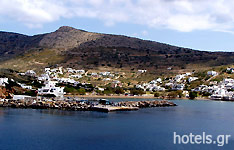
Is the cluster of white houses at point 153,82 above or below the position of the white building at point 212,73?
below

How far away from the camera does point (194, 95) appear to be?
10781cm

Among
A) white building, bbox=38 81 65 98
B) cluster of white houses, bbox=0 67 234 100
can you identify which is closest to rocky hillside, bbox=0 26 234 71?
cluster of white houses, bbox=0 67 234 100

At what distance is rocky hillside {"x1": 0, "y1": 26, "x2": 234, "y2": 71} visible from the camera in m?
153

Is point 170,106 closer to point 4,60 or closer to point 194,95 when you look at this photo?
point 194,95

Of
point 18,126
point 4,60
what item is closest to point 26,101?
point 18,126

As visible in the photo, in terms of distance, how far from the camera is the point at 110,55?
164750mm

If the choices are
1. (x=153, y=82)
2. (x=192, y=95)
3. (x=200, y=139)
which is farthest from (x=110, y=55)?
(x=200, y=139)

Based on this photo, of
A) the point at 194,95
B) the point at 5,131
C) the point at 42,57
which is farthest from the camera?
the point at 42,57

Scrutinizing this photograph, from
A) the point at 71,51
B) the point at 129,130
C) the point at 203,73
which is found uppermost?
the point at 71,51

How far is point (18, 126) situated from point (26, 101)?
1039 inches

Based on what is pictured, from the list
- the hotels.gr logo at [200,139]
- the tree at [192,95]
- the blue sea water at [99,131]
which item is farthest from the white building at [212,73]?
the hotels.gr logo at [200,139]

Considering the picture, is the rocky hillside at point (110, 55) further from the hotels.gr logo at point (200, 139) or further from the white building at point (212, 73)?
the hotels.gr logo at point (200, 139)

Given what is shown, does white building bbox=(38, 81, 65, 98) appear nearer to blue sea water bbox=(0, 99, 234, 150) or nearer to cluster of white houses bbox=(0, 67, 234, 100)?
cluster of white houses bbox=(0, 67, 234, 100)

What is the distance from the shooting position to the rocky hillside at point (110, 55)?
153250 mm
